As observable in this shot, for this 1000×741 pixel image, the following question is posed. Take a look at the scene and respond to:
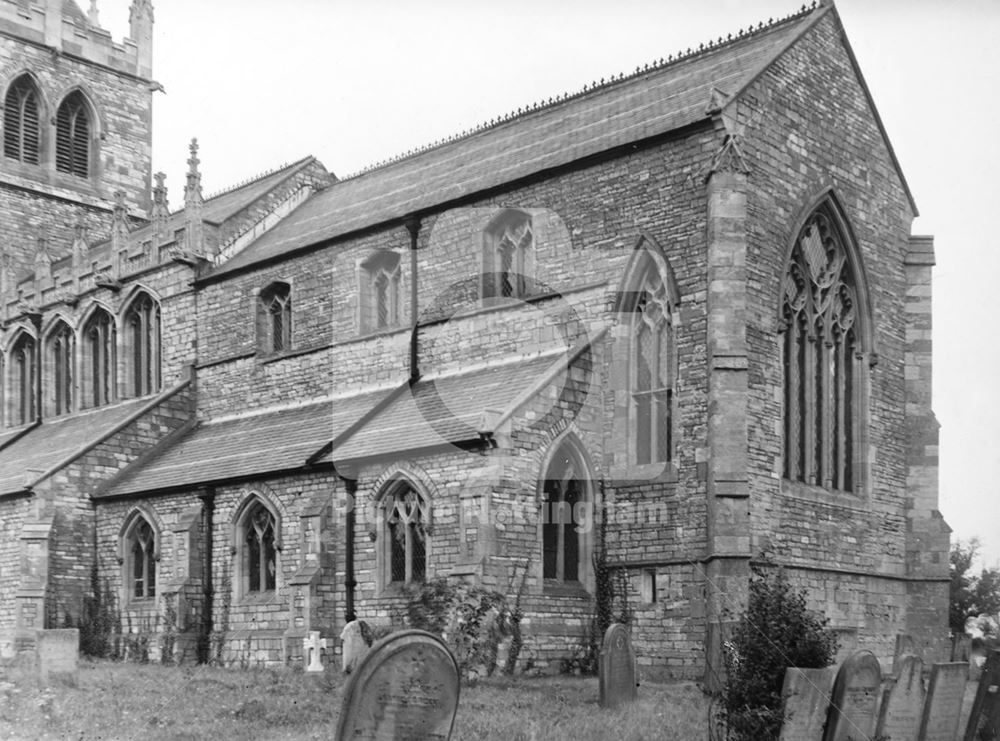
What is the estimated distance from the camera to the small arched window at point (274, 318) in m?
30.2

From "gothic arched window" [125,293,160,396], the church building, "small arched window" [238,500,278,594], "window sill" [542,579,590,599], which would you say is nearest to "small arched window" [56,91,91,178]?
"gothic arched window" [125,293,160,396]

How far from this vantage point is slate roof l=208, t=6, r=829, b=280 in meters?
23.9

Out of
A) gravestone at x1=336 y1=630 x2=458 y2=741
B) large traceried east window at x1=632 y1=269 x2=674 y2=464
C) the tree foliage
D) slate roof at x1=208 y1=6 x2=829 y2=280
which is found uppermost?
slate roof at x1=208 y1=6 x2=829 y2=280

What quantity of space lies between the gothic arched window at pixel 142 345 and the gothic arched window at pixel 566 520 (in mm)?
13862

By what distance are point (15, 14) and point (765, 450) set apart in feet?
102

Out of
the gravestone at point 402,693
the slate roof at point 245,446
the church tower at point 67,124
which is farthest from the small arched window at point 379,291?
the church tower at point 67,124

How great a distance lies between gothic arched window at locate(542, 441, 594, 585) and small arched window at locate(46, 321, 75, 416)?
18.2m

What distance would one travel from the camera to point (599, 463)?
22.7 metres

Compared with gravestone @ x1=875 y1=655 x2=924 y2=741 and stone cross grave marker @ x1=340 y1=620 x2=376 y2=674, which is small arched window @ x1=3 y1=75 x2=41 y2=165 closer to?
stone cross grave marker @ x1=340 y1=620 x2=376 y2=674

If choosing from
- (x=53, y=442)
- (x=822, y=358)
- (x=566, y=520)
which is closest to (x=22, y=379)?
(x=53, y=442)

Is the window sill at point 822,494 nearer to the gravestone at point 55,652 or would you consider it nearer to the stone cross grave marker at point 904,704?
the stone cross grave marker at point 904,704

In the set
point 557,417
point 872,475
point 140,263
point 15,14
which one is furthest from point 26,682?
point 15,14

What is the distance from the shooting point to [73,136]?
44062 millimetres

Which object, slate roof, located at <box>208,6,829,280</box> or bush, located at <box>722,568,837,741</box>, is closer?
bush, located at <box>722,568,837,741</box>
